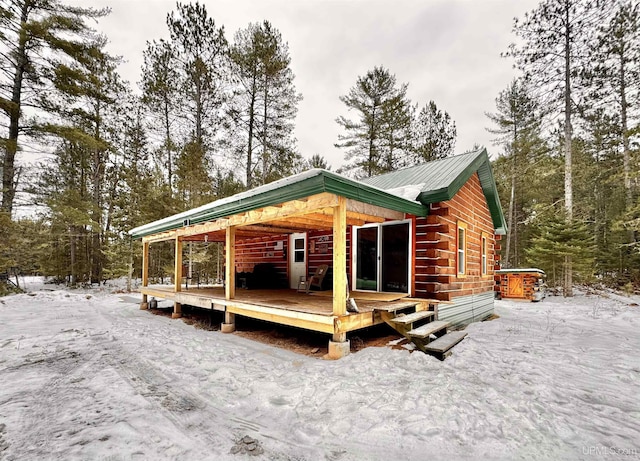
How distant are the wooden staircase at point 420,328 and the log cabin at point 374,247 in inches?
0.7

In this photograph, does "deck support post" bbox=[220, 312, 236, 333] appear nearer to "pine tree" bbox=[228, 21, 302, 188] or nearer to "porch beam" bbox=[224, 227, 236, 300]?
"porch beam" bbox=[224, 227, 236, 300]

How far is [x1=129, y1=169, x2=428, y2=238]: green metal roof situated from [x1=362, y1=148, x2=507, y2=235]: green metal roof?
17.1 inches

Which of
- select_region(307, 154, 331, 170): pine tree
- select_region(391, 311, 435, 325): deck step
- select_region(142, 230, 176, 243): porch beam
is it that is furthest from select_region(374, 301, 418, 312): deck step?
select_region(307, 154, 331, 170): pine tree

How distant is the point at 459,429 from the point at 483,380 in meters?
1.21

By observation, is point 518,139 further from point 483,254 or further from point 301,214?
point 301,214

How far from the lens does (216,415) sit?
2656 millimetres

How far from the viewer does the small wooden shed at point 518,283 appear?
38.2 feet

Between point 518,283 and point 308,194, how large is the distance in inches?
482

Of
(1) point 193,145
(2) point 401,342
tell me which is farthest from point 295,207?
(1) point 193,145

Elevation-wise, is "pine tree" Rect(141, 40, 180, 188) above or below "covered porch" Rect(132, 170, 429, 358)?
above

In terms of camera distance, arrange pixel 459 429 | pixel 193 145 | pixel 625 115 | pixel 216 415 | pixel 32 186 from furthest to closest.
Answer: pixel 625 115, pixel 193 145, pixel 32 186, pixel 216 415, pixel 459 429

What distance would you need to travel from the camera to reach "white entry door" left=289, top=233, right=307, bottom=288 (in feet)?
29.8

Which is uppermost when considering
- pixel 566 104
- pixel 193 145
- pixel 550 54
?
pixel 550 54

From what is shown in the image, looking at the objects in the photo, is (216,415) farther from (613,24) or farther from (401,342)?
(613,24)
